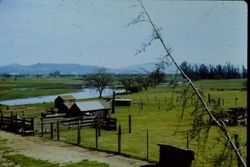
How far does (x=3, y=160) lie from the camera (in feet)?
53.3

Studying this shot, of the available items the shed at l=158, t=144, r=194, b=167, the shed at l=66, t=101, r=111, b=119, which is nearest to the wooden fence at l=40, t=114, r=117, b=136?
the shed at l=66, t=101, r=111, b=119

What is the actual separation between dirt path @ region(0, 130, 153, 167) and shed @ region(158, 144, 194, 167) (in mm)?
1286

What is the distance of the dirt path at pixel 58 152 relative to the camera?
51.3 ft

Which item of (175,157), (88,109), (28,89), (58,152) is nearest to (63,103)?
(88,109)

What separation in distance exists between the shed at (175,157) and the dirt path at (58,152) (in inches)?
50.6

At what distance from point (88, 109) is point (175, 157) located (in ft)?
53.5

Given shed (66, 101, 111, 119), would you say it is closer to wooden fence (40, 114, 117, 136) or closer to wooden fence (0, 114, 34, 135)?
wooden fence (40, 114, 117, 136)

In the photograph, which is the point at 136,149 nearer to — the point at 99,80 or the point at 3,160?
the point at 3,160

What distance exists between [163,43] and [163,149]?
10.8m

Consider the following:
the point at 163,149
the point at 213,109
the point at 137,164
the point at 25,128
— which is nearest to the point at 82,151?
the point at 137,164

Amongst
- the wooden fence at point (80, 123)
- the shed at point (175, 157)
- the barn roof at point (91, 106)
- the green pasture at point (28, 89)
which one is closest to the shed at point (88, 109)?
the barn roof at point (91, 106)

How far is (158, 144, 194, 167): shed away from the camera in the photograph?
12.9 meters

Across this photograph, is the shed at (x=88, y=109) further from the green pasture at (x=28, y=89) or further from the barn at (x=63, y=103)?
the green pasture at (x=28, y=89)

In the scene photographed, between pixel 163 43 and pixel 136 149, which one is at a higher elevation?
pixel 163 43
